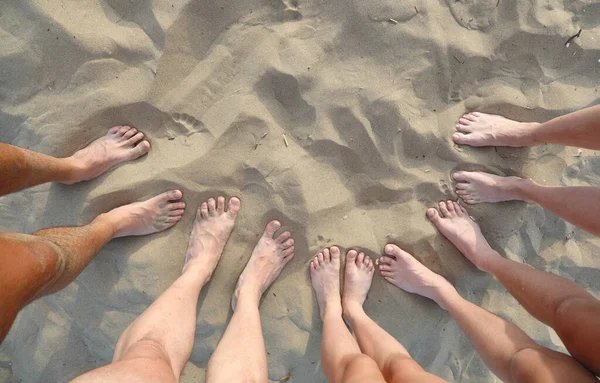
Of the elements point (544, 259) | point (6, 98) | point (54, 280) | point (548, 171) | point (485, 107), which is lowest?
point (544, 259)

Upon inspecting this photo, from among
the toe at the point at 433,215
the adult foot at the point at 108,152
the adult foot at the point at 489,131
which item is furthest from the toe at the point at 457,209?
the adult foot at the point at 108,152

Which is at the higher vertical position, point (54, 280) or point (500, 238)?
point (54, 280)

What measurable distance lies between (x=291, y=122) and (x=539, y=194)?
118cm

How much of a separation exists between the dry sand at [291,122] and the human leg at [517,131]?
0.07 meters

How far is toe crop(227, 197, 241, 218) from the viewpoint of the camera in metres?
2.00

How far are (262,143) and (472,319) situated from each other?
1.21 m

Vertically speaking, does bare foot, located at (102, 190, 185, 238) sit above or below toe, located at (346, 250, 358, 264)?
above

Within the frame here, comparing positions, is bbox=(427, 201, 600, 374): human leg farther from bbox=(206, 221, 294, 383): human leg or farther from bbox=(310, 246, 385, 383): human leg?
bbox=(206, 221, 294, 383): human leg

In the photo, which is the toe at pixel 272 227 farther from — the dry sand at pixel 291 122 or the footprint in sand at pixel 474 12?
the footprint in sand at pixel 474 12

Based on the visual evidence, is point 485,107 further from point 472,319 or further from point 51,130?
point 51,130

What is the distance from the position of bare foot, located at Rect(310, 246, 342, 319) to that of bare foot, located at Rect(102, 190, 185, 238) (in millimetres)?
737

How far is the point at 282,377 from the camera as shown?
6.73 feet

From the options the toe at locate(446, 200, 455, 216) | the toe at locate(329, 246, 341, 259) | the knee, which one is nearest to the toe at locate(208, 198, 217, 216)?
the toe at locate(329, 246, 341, 259)

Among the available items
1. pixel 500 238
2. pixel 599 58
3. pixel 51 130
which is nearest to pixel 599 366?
pixel 500 238
